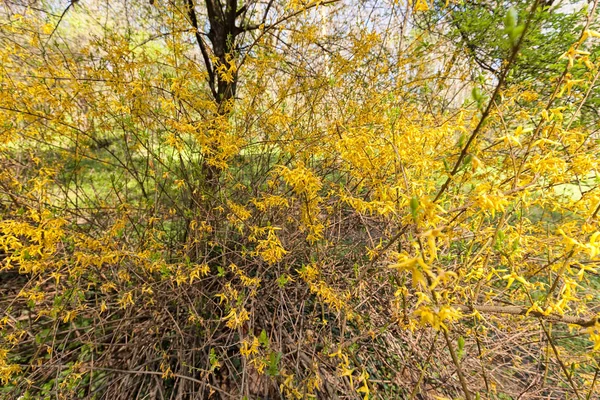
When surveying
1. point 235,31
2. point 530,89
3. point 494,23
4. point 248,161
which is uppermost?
point 235,31

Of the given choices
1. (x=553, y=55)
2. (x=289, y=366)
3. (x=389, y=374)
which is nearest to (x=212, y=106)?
(x=289, y=366)

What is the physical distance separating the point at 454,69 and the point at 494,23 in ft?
1.67

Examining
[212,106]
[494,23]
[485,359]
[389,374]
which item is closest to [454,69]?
[494,23]

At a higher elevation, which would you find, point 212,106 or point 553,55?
point 553,55

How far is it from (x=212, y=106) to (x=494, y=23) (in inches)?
118

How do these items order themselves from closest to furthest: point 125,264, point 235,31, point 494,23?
point 125,264, point 494,23, point 235,31

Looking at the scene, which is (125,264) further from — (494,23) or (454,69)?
(494,23)

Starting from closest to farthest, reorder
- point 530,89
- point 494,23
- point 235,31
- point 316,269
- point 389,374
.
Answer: point 316,269
point 389,374
point 530,89
point 494,23
point 235,31

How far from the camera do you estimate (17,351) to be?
2.33 m

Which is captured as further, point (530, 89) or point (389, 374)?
point (530, 89)

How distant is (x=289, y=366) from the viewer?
2072 millimetres

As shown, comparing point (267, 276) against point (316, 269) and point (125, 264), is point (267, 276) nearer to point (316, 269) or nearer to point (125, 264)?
point (316, 269)

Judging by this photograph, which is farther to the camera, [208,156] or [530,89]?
[530,89]

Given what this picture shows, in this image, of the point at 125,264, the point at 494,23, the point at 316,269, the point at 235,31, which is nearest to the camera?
the point at 316,269
